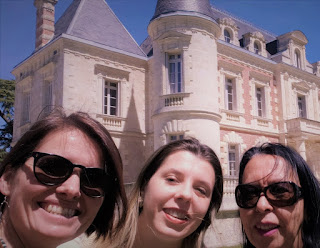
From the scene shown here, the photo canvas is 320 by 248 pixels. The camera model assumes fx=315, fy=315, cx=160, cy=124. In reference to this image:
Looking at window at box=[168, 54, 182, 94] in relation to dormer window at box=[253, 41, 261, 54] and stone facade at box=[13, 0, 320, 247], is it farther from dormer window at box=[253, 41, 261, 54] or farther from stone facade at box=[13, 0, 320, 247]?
dormer window at box=[253, 41, 261, 54]

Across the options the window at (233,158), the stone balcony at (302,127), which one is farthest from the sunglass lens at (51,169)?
the stone balcony at (302,127)

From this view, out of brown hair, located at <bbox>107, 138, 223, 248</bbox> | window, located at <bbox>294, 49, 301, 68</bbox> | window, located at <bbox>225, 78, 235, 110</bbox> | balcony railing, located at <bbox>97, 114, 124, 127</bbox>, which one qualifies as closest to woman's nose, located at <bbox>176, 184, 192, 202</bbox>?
brown hair, located at <bbox>107, 138, 223, 248</bbox>

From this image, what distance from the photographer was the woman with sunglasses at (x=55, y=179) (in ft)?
5.19

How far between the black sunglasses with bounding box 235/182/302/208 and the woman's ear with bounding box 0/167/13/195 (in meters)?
1.63

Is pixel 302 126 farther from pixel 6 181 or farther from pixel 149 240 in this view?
pixel 6 181

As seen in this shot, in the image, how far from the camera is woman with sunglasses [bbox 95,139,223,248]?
2.23 meters

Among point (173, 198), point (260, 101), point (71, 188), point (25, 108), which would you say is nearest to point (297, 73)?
point (260, 101)

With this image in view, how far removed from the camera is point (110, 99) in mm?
15344

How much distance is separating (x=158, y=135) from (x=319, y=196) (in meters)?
11.4

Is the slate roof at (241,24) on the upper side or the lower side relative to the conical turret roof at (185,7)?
upper

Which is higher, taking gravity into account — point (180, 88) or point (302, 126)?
point (180, 88)

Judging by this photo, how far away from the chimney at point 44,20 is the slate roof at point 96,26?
44 centimetres

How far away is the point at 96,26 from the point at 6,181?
15.4 meters

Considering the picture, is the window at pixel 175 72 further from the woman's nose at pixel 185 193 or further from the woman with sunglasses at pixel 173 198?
the woman's nose at pixel 185 193
